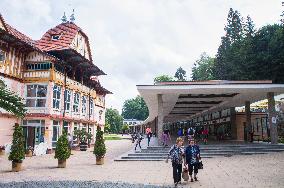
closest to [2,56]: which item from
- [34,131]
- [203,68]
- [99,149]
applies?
[34,131]

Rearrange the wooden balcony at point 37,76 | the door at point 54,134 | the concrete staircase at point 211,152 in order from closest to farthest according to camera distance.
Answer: the concrete staircase at point 211,152
the wooden balcony at point 37,76
the door at point 54,134

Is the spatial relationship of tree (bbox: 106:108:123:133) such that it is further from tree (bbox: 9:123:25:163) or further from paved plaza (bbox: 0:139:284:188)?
paved plaza (bbox: 0:139:284:188)

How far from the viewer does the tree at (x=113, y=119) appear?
92238 mm

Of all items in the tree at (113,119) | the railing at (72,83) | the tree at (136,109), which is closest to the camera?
the railing at (72,83)

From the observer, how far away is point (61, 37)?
98.2 feet

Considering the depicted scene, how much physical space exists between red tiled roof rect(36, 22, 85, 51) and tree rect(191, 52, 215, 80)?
51500 millimetres

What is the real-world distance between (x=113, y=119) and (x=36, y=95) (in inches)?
2677

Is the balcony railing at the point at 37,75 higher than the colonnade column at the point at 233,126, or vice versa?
the balcony railing at the point at 37,75

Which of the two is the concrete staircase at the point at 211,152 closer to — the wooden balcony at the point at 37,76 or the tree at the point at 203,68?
the wooden balcony at the point at 37,76

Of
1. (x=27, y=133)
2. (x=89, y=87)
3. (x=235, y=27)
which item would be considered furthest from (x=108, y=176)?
(x=235, y=27)

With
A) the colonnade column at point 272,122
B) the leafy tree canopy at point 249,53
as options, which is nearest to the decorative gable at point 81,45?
the colonnade column at point 272,122

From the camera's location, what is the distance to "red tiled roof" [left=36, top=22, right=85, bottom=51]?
28.6 meters

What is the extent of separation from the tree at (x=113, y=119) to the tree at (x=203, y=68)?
2731cm

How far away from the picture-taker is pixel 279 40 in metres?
44.5
